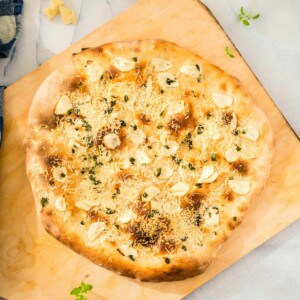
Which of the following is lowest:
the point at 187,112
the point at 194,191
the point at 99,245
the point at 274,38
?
the point at 99,245

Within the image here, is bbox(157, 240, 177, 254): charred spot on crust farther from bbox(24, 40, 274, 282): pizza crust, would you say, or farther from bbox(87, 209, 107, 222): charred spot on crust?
bbox(87, 209, 107, 222): charred spot on crust

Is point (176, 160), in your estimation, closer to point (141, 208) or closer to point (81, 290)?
point (141, 208)

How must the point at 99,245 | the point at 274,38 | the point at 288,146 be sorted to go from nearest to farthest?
the point at 99,245
the point at 288,146
the point at 274,38

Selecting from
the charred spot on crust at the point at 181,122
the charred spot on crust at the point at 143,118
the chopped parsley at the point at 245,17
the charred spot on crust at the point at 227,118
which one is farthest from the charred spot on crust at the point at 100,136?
the chopped parsley at the point at 245,17

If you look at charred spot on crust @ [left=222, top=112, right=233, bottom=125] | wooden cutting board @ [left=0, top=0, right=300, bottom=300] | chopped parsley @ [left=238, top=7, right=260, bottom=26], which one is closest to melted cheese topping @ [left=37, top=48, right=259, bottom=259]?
charred spot on crust @ [left=222, top=112, right=233, bottom=125]

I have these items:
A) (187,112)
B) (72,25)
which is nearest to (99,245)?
(187,112)

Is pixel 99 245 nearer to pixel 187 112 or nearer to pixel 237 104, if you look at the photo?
pixel 187 112

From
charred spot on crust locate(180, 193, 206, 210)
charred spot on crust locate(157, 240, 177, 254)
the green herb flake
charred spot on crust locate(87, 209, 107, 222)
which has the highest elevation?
charred spot on crust locate(180, 193, 206, 210)

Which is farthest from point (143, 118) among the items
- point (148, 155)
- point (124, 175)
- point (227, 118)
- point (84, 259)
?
point (84, 259)
